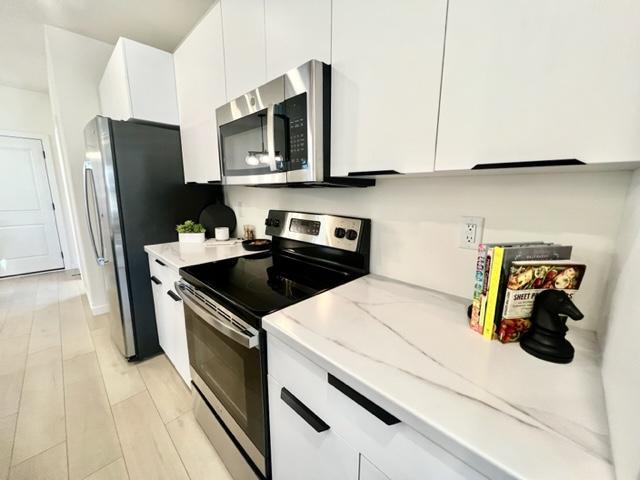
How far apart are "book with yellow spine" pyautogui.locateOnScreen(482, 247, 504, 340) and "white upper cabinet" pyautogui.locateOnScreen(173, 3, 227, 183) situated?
1.50 m

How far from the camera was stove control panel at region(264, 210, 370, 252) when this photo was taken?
1.21m

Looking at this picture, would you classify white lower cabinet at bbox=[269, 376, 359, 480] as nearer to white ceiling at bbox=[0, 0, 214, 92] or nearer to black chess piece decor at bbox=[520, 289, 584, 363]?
black chess piece decor at bbox=[520, 289, 584, 363]

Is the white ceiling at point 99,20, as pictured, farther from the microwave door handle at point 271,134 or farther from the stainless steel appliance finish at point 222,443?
the stainless steel appliance finish at point 222,443

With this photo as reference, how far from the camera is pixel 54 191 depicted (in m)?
4.12

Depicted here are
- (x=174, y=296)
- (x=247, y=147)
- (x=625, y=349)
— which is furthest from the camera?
(x=174, y=296)

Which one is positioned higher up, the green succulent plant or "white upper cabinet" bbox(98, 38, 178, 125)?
"white upper cabinet" bbox(98, 38, 178, 125)

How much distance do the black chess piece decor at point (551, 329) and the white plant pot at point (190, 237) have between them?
1.93 metres

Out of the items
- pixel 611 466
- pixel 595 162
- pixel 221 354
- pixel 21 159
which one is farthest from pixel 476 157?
pixel 21 159

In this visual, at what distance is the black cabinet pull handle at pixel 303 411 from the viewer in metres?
0.71

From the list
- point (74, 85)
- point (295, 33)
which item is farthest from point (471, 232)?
point (74, 85)

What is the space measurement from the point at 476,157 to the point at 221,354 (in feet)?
3.76

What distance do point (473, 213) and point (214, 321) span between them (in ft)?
3.41

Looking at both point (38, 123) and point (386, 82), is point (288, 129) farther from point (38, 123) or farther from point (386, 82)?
point (38, 123)

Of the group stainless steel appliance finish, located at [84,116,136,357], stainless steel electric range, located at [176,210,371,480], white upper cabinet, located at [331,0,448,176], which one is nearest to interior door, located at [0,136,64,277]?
stainless steel appliance finish, located at [84,116,136,357]
